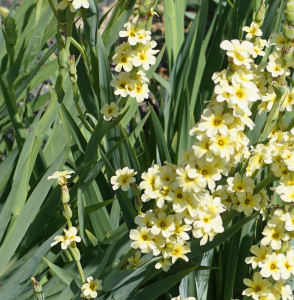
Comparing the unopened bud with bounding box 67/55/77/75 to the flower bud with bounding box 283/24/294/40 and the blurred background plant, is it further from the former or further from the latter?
the flower bud with bounding box 283/24/294/40

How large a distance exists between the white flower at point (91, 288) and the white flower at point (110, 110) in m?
0.37

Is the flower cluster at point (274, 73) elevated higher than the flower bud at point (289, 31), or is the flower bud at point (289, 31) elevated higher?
the flower bud at point (289, 31)

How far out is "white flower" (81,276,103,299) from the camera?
799mm

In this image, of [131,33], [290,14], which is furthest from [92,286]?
[290,14]

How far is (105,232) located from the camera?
3.53 ft

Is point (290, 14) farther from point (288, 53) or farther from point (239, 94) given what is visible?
point (239, 94)

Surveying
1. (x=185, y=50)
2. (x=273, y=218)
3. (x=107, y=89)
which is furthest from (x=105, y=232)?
(x=185, y=50)

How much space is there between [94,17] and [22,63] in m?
0.34

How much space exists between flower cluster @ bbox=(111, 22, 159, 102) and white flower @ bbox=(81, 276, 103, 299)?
0.41 m

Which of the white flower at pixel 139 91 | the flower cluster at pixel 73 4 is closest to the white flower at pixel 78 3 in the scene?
the flower cluster at pixel 73 4

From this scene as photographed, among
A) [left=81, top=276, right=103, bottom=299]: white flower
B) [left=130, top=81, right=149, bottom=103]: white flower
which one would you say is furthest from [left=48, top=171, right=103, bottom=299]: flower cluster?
[left=130, top=81, right=149, bottom=103]: white flower

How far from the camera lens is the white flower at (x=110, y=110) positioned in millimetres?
903

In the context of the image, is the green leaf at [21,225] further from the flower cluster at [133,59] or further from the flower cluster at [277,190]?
the flower cluster at [277,190]

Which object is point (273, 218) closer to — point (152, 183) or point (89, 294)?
point (152, 183)
